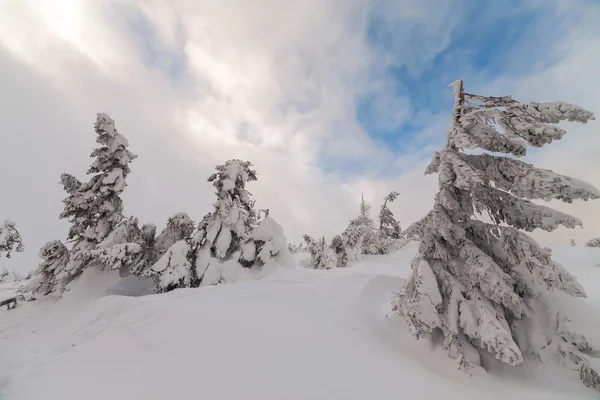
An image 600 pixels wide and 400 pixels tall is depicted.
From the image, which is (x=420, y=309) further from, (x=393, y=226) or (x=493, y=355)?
(x=393, y=226)

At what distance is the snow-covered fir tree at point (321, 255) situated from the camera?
27.2 metres

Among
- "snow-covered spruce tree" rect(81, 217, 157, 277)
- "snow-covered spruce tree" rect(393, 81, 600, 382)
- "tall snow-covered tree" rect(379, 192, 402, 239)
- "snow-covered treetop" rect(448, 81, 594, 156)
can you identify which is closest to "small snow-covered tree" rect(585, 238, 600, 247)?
"tall snow-covered tree" rect(379, 192, 402, 239)

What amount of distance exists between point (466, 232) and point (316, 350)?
18.7 ft

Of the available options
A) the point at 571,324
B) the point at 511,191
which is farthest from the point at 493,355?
the point at 511,191

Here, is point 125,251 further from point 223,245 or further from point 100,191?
point 223,245

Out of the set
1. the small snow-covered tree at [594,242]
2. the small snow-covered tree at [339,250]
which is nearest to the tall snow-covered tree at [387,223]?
the small snow-covered tree at [339,250]

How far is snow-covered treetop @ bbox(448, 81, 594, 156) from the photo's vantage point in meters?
6.27

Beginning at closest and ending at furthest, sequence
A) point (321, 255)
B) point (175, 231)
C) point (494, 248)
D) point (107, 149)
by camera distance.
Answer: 1. point (494, 248)
2. point (107, 149)
3. point (175, 231)
4. point (321, 255)

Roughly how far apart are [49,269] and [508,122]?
24581mm

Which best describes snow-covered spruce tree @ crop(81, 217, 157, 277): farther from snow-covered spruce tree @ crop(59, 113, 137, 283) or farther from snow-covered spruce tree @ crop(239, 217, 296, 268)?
snow-covered spruce tree @ crop(239, 217, 296, 268)

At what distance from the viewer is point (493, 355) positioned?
7043 millimetres

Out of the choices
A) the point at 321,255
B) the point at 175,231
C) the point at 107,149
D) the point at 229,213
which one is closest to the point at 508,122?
the point at 229,213

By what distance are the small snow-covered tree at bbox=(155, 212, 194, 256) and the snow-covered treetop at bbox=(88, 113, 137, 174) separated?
5.17m

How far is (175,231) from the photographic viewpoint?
66.3 feet
